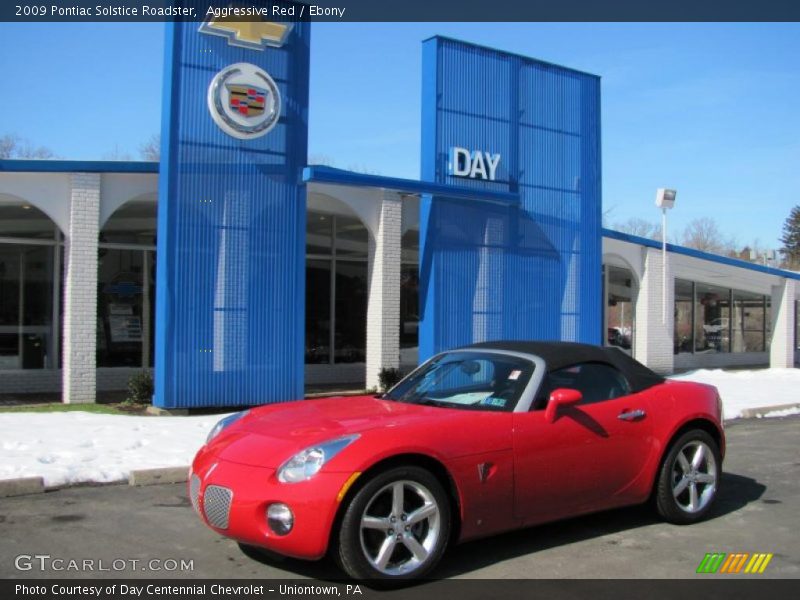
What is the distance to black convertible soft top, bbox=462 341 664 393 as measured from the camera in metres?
6.07

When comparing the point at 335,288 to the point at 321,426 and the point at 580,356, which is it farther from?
the point at 321,426

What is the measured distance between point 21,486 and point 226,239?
6416 millimetres

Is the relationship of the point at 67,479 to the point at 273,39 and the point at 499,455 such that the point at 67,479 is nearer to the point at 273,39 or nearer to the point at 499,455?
the point at 499,455

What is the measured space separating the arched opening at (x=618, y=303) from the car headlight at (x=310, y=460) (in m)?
17.8

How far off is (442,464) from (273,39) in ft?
33.5

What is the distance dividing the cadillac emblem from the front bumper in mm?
9008

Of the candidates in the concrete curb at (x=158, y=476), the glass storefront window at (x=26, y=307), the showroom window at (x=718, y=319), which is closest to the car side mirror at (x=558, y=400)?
the concrete curb at (x=158, y=476)

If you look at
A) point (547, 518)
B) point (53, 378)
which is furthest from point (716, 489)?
point (53, 378)

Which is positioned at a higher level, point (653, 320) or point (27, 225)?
point (27, 225)

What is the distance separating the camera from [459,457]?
502 cm

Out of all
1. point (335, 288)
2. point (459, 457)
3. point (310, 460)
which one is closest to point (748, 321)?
point (335, 288)

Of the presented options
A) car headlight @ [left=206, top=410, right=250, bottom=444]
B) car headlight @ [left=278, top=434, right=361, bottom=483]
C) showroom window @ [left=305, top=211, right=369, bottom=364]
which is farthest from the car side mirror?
showroom window @ [left=305, top=211, right=369, bottom=364]

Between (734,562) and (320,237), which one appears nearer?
(734,562)

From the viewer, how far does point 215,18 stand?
1280 centimetres
